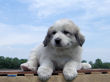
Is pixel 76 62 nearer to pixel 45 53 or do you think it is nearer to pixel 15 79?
pixel 45 53

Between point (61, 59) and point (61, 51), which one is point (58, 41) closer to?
point (61, 51)

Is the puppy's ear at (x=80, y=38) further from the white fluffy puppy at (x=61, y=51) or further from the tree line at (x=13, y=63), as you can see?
the tree line at (x=13, y=63)

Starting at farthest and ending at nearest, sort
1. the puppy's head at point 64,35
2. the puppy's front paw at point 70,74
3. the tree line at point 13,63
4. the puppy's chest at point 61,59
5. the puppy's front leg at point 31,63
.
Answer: the tree line at point 13,63, the puppy's front leg at point 31,63, the puppy's chest at point 61,59, the puppy's head at point 64,35, the puppy's front paw at point 70,74

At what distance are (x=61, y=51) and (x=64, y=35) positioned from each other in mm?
382

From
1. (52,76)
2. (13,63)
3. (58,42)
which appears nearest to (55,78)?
Answer: (52,76)

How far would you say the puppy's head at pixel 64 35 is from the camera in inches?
198

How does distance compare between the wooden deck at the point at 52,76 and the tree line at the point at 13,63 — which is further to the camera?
the tree line at the point at 13,63

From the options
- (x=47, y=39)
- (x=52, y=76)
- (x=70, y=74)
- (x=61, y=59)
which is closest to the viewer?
(x=70, y=74)

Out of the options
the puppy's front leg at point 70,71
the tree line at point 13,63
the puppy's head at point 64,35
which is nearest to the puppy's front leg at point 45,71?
the puppy's front leg at point 70,71

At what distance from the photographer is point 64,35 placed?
5.09 meters

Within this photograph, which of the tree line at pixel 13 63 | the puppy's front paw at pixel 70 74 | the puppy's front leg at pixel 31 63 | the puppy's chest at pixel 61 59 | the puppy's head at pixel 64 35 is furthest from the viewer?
the tree line at pixel 13 63

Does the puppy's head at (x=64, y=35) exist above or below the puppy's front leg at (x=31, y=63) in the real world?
above

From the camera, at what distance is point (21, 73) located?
5.14 meters

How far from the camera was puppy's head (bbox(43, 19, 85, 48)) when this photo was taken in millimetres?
5021
